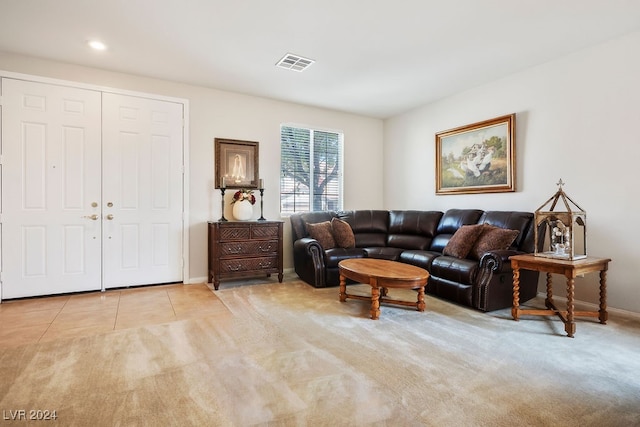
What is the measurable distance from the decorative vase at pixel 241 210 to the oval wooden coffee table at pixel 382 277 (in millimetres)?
1686

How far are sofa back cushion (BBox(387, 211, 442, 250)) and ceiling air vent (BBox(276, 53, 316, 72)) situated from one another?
2.63m

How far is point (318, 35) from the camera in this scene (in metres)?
3.05

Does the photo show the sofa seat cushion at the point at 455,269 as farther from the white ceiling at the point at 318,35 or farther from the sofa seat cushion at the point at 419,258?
the white ceiling at the point at 318,35

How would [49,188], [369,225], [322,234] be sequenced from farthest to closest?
[369,225] < [322,234] < [49,188]

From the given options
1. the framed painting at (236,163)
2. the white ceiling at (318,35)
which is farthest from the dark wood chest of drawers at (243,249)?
the white ceiling at (318,35)

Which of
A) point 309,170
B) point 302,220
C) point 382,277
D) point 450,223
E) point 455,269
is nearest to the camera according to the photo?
point 382,277

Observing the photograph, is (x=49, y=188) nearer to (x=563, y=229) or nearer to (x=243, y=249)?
(x=243, y=249)

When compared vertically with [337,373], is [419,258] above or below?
above

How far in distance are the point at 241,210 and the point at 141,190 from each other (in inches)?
50.2

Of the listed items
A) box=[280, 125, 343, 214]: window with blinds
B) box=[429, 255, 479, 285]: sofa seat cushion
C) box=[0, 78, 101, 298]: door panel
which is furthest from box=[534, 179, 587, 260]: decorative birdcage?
box=[0, 78, 101, 298]: door panel

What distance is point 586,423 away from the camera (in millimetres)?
1517

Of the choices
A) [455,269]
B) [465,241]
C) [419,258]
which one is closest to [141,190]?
[419,258]

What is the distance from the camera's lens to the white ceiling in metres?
2.62

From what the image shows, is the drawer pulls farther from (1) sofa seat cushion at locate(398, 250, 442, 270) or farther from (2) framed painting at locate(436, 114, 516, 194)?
(2) framed painting at locate(436, 114, 516, 194)
